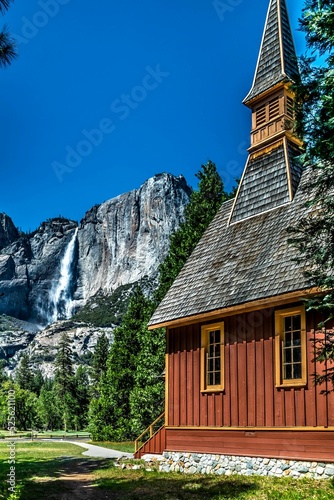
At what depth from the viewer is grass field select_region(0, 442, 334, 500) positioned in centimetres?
1029

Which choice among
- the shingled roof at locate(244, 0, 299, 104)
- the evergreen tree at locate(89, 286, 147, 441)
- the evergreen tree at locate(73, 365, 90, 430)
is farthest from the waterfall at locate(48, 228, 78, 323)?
the shingled roof at locate(244, 0, 299, 104)

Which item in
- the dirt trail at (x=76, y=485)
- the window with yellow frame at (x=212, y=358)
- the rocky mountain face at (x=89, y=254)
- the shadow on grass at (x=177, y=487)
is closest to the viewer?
the shadow on grass at (x=177, y=487)

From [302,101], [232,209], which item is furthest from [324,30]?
[232,209]

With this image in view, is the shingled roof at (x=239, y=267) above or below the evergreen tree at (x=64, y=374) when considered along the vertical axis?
above

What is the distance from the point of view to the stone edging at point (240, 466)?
11.4 metres

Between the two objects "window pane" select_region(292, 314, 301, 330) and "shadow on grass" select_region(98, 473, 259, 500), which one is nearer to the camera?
"shadow on grass" select_region(98, 473, 259, 500)

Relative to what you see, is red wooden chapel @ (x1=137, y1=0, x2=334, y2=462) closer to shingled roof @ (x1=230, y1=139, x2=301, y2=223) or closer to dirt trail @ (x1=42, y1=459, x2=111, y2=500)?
shingled roof @ (x1=230, y1=139, x2=301, y2=223)

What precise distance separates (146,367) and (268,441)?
1258cm

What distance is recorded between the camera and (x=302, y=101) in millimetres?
9258

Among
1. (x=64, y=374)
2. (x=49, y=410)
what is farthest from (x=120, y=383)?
(x=64, y=374)

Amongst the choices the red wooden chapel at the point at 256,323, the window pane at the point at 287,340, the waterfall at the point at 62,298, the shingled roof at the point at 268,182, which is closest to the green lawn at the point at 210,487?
the red wooden chapel at the point at 256,323

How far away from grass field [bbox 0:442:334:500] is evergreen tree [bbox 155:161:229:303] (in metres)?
10.8

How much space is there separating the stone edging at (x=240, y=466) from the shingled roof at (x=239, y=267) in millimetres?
3684

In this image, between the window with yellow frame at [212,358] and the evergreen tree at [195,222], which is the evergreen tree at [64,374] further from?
the window with yellow frame at [212,358]
